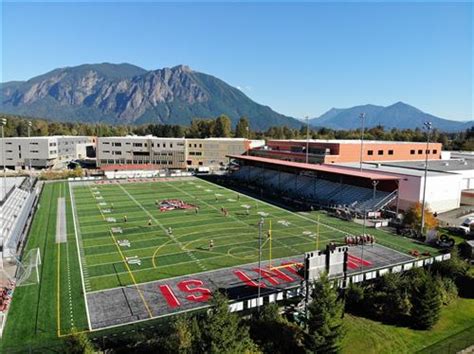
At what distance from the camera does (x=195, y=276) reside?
94.7 ft

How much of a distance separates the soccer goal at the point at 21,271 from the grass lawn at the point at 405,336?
2261 cm

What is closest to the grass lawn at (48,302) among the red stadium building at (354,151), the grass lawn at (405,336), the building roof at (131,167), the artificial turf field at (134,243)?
the artificial turf field at (134,243)

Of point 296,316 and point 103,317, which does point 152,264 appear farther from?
point 296,316

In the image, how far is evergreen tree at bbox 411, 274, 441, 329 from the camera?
22.3 meters

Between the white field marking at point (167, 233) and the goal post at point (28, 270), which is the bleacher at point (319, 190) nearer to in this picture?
the white field marking at point (167, 233)

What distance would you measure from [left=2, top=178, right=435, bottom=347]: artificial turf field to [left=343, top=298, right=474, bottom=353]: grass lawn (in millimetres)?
12139

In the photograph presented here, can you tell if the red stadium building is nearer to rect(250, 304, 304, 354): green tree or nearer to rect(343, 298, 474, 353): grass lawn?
rect(343, 298, 474, 353): grass lawn

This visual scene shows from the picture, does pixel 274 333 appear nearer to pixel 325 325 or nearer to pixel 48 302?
pixel 325 325

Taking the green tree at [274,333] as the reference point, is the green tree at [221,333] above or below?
above

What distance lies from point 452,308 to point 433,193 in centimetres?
2907

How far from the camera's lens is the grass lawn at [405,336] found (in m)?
20.4

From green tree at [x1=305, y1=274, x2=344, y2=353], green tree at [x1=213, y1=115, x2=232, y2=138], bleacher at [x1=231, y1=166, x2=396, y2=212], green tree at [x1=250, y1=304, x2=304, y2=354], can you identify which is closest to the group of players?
bleacher at [x1=231, y1=166, x2=396, y2=212]

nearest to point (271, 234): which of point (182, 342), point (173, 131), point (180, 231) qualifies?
point (180, 231)

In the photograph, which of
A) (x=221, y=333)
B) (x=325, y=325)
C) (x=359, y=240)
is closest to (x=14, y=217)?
(x=221, y=333)
